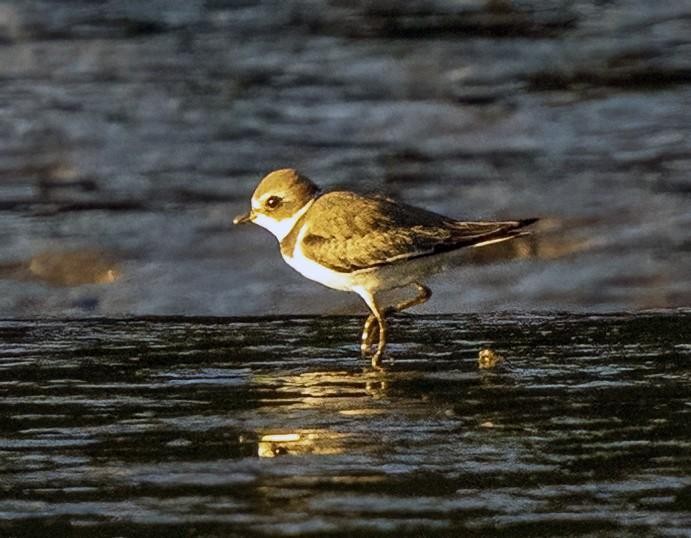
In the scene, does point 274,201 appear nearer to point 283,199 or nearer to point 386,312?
point 283,199

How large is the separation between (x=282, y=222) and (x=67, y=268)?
1600 mm

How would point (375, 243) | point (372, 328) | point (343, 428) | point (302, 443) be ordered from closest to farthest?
point (302, 443) < point (343, 428) < point (375, 243) < point (372, 328)

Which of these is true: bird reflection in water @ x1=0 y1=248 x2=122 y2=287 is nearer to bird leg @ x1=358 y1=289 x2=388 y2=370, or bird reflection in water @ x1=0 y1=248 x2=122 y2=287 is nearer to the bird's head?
the bird's head

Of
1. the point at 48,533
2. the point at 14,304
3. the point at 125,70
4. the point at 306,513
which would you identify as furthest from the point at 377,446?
the point at 125,70

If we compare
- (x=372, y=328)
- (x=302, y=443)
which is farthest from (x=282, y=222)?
(x=302, y=443)

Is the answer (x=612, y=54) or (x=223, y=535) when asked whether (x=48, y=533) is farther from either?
(x=612, y=54)

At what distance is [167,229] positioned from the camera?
11.5 m

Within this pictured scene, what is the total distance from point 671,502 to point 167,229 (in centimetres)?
559

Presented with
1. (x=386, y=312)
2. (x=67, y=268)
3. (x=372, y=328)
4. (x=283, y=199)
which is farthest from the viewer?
(x=67, y=268)

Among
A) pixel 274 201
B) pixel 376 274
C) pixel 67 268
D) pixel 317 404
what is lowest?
pixel 317 404

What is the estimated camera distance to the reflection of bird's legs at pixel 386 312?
927 cm

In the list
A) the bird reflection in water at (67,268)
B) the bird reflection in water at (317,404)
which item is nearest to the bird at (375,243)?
the bird reflection in water at (317,404)

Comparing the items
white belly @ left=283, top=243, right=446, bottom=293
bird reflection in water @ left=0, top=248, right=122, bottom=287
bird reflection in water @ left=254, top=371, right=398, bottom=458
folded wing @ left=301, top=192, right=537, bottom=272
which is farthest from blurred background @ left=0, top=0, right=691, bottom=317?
bird reflection in water @ left=254, top=371, right=398, bottom=458

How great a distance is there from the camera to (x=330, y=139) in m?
13.0
